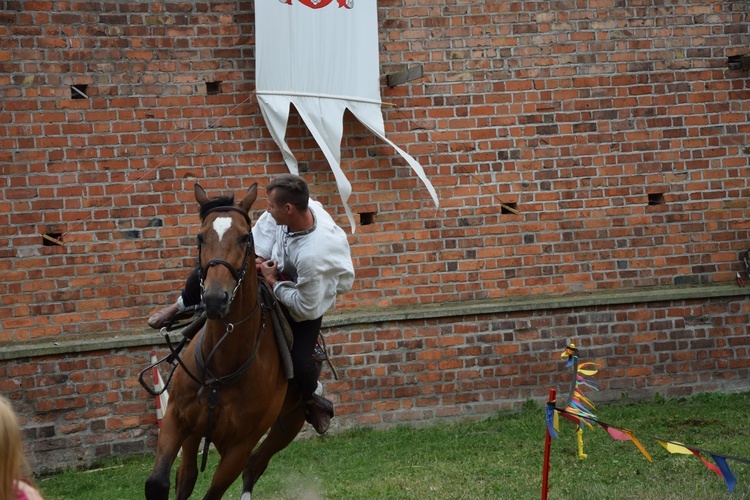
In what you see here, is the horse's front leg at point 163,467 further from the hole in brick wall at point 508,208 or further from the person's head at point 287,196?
the hole in brick wall at point 508,208

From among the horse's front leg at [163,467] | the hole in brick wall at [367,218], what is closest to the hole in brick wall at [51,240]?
the hole in brick wall at [367,218]

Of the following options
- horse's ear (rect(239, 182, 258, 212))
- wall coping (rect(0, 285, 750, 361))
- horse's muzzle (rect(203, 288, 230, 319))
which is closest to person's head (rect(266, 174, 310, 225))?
horse's ear (rect(239, 182, 258, 212))

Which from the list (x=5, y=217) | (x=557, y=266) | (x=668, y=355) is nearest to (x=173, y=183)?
(x=5, y=217)

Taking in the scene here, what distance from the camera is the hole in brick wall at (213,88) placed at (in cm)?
985

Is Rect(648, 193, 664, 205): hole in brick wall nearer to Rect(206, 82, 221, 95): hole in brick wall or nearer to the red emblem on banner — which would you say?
the red emblem on banner

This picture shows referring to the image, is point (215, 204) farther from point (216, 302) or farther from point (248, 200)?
point (216, 302)

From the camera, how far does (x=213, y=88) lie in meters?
9.88

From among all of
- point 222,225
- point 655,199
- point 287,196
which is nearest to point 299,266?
point 287,196

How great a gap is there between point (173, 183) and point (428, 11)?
312cm

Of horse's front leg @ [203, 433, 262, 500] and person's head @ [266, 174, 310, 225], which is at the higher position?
person's head @ [266, 174, 310, 225]

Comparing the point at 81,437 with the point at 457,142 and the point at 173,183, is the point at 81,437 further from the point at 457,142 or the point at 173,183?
the point at 457,142

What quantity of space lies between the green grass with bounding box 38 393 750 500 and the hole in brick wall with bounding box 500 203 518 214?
2026 mm

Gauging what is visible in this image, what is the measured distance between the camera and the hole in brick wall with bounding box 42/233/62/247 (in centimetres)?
940

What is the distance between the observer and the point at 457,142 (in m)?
10.4
